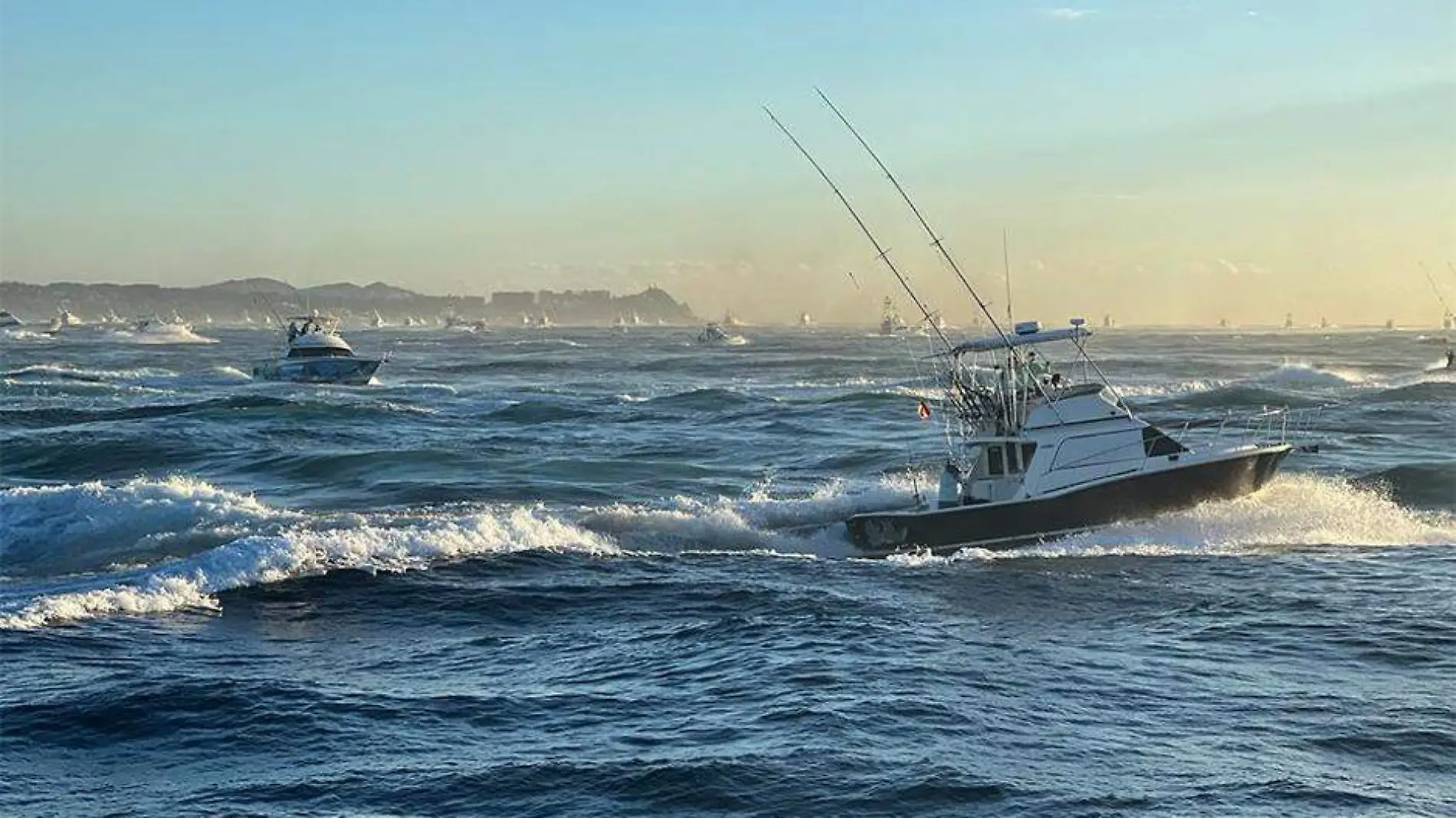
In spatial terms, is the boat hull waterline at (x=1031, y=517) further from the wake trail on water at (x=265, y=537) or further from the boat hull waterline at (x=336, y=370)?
the boat hull waterline at (x=336, y=370)

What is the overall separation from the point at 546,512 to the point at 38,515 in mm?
9841

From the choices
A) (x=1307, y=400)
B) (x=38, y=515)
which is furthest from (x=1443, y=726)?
(x=1307, y=400)

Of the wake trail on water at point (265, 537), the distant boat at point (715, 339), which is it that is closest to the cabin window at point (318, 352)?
the wake trail on water at point (265, 537)

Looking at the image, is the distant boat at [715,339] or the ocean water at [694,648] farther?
the distant boat at [715,339]

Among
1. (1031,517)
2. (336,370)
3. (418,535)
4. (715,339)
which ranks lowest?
(418,535)

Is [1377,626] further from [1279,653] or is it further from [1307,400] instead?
[1307,400]

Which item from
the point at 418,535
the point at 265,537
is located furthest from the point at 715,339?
the point at 265,537

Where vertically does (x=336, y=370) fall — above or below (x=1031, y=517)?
above

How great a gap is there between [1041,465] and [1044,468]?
0.05 meters

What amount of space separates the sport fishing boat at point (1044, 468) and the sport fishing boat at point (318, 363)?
60.0m

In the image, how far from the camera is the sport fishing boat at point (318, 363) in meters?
81.1

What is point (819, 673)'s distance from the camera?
17.0 metres

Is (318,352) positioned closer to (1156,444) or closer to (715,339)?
Result: (1156,444)

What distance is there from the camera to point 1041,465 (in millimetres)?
25062
